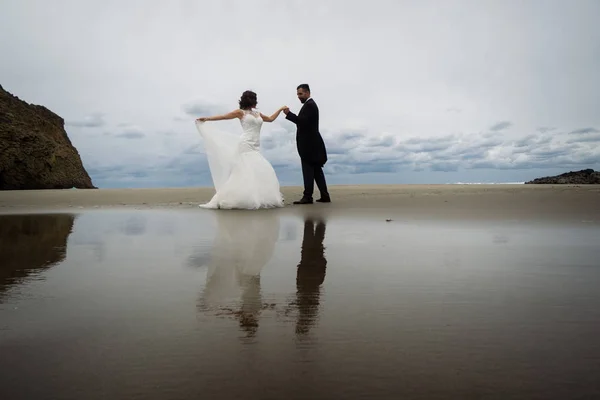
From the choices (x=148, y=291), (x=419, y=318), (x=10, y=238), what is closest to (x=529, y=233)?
(x=419, y=318)

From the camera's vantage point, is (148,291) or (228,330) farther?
(148,291)

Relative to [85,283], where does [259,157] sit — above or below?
above

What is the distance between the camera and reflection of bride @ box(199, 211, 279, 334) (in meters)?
2.23

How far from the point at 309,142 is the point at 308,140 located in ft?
0.16

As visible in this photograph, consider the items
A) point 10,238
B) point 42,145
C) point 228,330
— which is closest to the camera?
point 228,330

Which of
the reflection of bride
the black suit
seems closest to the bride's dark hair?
the black suit

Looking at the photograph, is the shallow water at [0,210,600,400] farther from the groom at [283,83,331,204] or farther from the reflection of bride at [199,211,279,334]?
the groom at [283,83,331,204]

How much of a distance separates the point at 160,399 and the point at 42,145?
80.0 feet

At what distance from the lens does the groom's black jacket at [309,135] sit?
408 inches

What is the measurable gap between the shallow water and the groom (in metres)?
6.47

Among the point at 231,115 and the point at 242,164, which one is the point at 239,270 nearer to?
the point at 242,164

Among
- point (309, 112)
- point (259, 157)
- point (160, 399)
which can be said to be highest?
point (309, 112)

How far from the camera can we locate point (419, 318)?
2.05 metres

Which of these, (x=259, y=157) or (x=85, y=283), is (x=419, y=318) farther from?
(x=259, y=157)
